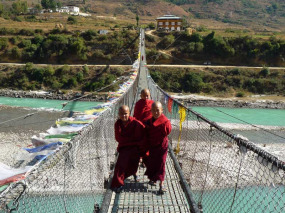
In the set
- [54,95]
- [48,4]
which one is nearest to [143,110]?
[54,95]

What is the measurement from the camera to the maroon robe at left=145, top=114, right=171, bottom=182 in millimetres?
2695

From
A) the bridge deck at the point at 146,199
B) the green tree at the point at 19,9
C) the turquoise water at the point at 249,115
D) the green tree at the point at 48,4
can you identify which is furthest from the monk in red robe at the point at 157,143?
the green tree at the point at 48,4

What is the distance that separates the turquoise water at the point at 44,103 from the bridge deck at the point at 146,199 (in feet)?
43.9

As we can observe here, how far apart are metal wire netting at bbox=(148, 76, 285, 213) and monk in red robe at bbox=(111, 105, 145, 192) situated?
763mm

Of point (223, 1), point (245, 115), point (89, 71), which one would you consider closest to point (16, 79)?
point (89, 71)

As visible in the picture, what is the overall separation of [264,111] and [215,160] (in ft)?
35.7

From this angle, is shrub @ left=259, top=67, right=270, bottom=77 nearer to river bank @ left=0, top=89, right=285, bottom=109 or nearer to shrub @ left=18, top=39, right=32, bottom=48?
river bank @ left=0, top=89, right=285, bottom=109

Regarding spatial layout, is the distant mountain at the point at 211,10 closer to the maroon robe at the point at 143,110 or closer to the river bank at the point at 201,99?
the river bank at the point at 201,99

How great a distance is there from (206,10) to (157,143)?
72.0m

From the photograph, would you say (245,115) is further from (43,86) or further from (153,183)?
(43,86)

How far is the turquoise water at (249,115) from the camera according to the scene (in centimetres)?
1445

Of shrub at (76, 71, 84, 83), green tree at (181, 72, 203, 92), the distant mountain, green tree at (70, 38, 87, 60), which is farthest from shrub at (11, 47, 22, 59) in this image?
the distant mountain

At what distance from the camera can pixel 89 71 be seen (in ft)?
72.1

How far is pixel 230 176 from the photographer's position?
5.09 m
